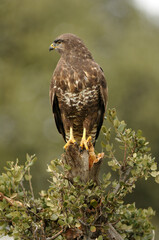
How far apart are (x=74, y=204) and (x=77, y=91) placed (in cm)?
150

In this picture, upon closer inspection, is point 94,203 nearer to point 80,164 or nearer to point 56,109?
point 80,164

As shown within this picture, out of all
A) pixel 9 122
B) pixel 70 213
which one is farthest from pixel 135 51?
pixel 70 213

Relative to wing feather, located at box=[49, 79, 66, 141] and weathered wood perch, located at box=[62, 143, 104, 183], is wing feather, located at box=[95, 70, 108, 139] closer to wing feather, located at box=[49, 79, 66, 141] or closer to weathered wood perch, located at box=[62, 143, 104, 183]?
wing feather, located at box=[49, 79, 66, 141]

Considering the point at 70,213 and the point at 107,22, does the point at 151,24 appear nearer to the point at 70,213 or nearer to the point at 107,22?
the point at 107,22

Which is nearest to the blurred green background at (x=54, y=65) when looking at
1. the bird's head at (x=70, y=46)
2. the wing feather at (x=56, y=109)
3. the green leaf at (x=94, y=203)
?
the wing feather at (x=56, y=109)

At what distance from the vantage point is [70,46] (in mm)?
5770

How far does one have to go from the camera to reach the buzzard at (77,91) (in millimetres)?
5453

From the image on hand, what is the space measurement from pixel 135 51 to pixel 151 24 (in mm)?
2497

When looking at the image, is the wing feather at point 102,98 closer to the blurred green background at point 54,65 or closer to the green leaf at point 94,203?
the green leaf at point 94,203

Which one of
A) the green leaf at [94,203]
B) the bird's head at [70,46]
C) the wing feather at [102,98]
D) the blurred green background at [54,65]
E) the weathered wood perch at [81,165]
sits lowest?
the green leaf at [94,203]

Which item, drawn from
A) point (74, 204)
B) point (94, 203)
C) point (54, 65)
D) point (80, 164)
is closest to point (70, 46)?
point (80, 164)

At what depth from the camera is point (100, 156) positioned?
15.9 feet

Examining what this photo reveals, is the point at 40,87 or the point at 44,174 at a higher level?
the point at 40,87

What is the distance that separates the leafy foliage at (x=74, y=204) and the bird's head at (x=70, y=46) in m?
1.23
